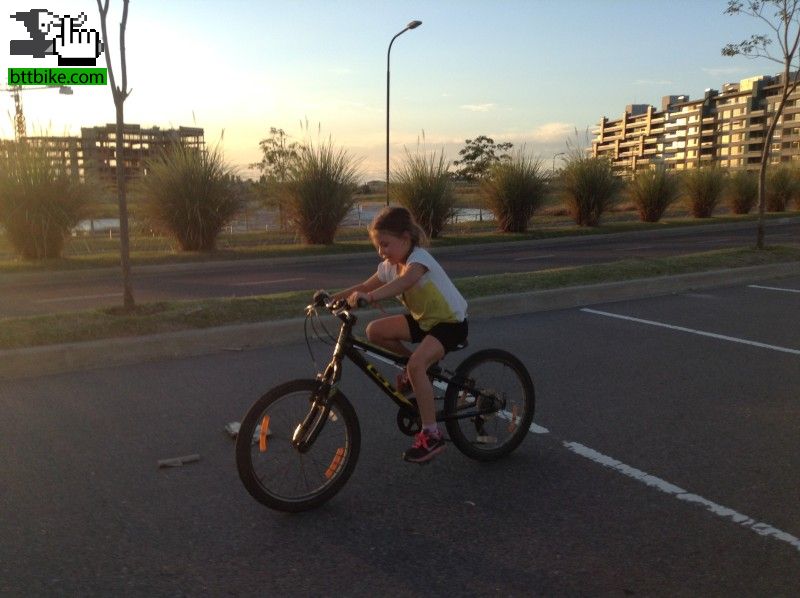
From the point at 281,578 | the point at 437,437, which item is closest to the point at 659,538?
the point at 437,437

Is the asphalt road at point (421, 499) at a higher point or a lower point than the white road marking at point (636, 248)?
lower

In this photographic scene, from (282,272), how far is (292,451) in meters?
13.3

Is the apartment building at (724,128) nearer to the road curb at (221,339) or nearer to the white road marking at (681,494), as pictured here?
the road curb at (221,339)

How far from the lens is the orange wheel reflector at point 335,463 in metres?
3.95

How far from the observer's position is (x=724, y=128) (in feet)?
385

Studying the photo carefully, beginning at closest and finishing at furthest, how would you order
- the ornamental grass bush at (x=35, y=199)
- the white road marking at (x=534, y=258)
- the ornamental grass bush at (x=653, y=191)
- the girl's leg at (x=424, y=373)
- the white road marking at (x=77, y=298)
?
the girl's leg at (x=424, y=373), the white road marking at (x=77, y=298), the ornamental grass bush at (x=35, y=199), the white road marking at (x=534, y=258), the ornamental grass bush at (x=653, y=191)

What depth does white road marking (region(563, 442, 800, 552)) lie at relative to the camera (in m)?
3.52

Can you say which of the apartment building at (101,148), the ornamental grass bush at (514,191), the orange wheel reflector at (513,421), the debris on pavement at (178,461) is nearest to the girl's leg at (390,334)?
the orange wheel reflector at (513,421)

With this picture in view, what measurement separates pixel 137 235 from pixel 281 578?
20.6m

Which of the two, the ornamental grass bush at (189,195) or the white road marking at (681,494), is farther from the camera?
the ornamental grass bush at (189,195)

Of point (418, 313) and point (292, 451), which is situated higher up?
point (418, 313)

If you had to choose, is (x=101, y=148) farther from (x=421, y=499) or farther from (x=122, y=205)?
(x=421, y=499)

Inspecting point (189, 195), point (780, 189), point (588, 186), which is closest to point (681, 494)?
point (189, 195)

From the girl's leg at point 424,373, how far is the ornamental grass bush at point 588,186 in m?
26.1
